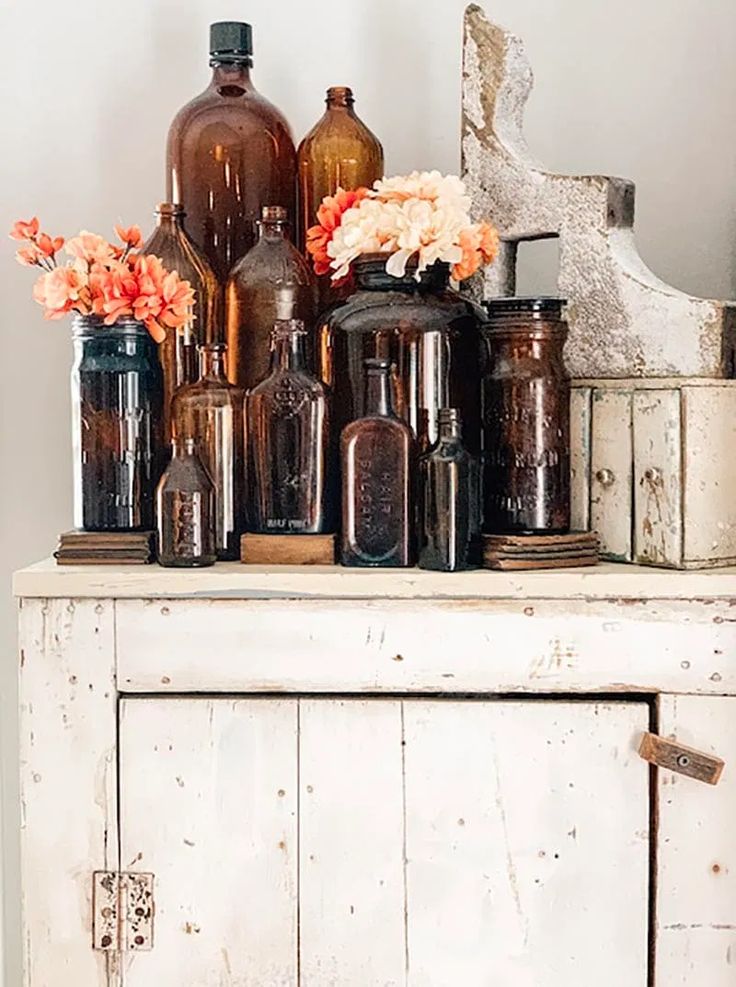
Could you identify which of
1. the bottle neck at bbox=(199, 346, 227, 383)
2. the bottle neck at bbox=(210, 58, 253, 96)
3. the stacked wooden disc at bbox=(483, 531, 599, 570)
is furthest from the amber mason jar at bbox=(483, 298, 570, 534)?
the bottle neck at bbox=(210, 58, 253, 96)

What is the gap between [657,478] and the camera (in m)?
1.40

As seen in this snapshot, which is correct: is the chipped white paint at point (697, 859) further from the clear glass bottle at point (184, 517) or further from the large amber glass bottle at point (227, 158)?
the large amber glass bottle at point (227, 158)

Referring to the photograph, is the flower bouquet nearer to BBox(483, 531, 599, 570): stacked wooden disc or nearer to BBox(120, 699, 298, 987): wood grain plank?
BBox(483, 531, 599, 570): stacked wooden disc

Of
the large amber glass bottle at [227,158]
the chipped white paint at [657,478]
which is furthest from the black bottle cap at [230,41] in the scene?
the chipped white paint at [657,478]

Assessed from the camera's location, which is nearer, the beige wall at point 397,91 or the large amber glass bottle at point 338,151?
the large amber glass bottle at point 338,151

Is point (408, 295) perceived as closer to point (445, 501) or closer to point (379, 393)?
point (379, 393)

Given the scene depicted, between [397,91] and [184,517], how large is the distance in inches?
26.4

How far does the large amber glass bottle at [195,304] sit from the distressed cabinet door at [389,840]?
0.35 m

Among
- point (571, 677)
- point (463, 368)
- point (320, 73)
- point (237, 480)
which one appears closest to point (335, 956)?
point (571, 677)

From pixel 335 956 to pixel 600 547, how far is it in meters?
0.49

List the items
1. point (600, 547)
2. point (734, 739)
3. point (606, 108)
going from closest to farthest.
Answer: point (734, 739), point (600, 547), point (606, 108)

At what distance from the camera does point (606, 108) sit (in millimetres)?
1744

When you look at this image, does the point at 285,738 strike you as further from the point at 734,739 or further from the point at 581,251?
the point at 581,251

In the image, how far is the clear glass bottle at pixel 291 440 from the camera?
1407 mm
